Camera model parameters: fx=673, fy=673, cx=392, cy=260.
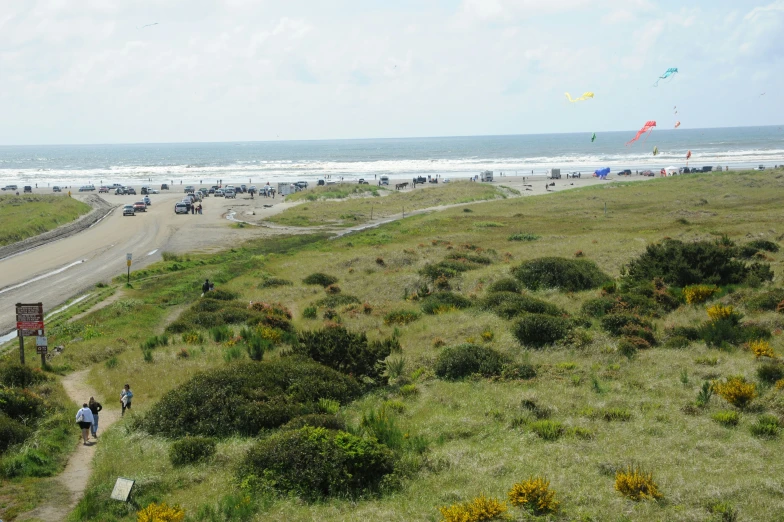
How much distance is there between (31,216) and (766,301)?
73746mm

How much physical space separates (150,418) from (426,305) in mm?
13679

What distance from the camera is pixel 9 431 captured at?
15391 millimetres

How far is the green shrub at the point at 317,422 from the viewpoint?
1432 centimetres

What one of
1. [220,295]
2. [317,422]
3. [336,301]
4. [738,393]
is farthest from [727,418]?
[220,295]

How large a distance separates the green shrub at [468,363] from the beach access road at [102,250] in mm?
21708

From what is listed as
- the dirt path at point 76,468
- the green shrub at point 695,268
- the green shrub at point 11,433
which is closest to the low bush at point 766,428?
the dirt path at point 76,468

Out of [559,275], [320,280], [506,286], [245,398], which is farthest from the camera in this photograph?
[320,280]

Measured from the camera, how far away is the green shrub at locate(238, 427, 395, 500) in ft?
39.5

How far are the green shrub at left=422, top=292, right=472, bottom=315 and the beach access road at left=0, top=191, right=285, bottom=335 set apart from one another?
19036 millimetres

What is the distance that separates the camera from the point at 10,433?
606 inches

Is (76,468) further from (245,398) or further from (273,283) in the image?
(273,283)

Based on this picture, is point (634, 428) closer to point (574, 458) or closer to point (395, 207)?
point (574, 458)

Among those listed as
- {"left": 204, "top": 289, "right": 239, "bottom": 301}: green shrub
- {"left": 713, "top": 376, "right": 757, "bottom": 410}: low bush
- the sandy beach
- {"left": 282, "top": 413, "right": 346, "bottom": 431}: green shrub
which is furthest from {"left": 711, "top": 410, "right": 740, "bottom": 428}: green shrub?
the sandy beach

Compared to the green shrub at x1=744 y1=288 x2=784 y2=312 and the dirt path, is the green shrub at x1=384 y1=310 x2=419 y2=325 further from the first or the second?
the green shrub at x1=744 y1=288 x2=784 y2=312
